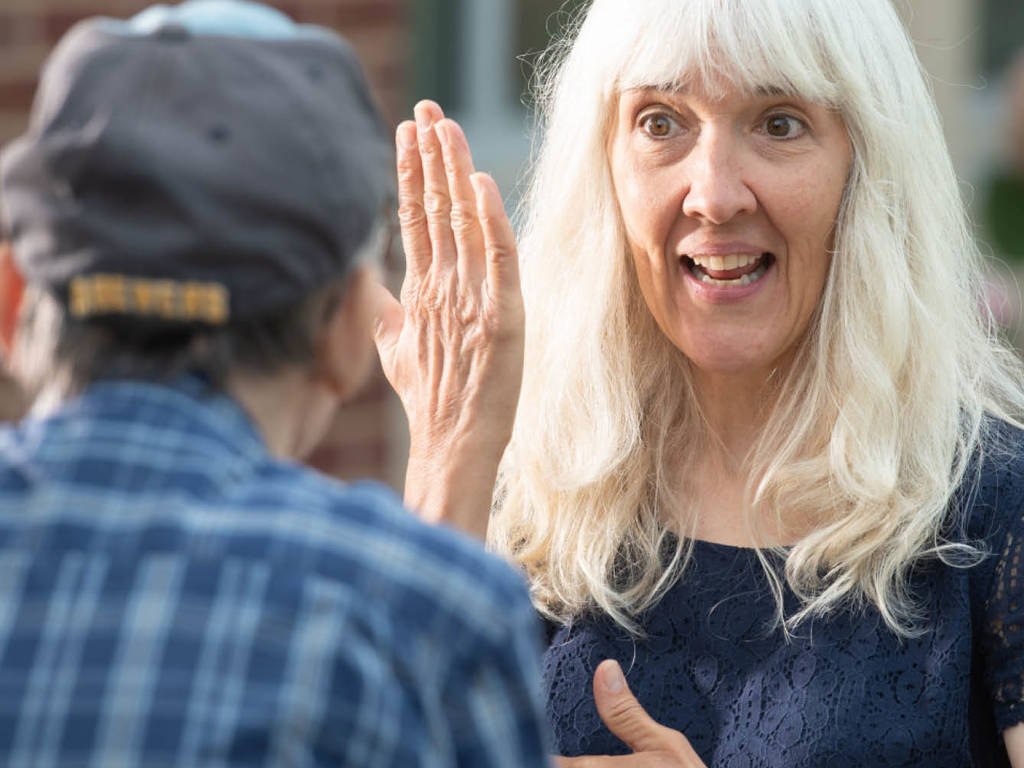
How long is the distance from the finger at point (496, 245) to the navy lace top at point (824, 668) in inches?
21.5

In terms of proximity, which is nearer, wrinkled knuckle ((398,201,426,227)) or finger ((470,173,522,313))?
finger ((470,173,522,313))

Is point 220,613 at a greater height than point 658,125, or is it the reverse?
point 658,125

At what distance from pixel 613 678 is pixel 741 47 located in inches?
37.7

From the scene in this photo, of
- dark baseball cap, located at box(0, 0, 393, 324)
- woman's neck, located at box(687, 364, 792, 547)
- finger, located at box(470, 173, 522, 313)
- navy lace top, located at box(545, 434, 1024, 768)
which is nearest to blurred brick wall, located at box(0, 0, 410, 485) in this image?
woman's neck, located at box(687, 364, 792, 547)

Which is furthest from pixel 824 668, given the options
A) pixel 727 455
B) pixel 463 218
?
pixel 463 218

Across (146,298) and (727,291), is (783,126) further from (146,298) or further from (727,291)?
(146,298)

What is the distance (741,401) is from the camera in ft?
8.05

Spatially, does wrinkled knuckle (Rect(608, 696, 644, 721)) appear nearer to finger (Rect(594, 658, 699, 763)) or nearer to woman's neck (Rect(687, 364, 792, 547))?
finger (Rect(594, 658, 699, 763))

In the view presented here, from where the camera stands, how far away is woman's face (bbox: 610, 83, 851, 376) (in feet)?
7.57

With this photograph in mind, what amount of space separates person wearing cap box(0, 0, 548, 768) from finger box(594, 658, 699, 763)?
891mm

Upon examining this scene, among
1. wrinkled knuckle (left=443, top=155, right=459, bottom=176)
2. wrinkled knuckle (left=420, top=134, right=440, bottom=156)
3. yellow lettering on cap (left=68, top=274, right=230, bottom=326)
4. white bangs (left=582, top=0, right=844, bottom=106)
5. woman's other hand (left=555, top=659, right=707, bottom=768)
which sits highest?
white bangs (left=582, top=0, right=844, bottom=106)

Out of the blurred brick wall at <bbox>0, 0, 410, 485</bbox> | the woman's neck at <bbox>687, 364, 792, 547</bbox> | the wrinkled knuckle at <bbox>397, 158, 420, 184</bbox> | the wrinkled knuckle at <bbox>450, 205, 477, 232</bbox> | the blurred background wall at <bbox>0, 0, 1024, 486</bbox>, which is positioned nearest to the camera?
the wrinkled knuckle at <bbox>450, 205, 477, 232</bbox>

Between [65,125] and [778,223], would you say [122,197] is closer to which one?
[65,125]

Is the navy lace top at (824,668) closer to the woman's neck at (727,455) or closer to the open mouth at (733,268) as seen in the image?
the woman's neck at (727,455)
